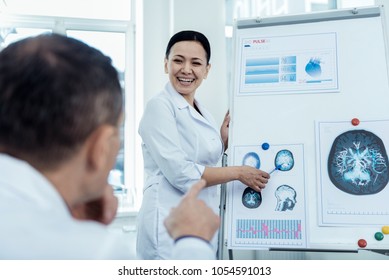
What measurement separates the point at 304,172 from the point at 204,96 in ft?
3.08

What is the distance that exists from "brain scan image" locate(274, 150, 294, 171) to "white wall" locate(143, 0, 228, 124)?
0.82 meters

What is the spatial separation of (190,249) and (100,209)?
0.50 feet

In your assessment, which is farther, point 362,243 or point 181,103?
point 181,103

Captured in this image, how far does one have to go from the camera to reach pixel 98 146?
0.53 m

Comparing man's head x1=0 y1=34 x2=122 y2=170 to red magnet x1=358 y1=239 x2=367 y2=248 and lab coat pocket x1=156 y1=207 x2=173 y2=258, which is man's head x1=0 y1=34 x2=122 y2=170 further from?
red magnet x1=358 y1=239 x2=367 y2=248

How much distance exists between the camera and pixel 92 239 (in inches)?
19.5

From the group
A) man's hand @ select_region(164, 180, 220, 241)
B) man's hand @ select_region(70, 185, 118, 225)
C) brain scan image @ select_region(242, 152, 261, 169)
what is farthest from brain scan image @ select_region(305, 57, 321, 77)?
man's hand @ select_region(70, 185, 118, 225)

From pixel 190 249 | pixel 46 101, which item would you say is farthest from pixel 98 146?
pixel 190 249

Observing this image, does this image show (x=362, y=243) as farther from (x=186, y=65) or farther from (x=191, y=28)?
(x=191, y=28)

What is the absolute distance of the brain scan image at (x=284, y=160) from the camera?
1.35m

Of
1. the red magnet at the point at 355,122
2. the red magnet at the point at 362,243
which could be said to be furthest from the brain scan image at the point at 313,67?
the red magnet at the point at 362,243

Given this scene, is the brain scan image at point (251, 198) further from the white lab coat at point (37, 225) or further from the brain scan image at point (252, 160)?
the white lab coat at point (37, 225)

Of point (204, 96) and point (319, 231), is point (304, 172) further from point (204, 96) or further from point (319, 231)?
point (204, 96)

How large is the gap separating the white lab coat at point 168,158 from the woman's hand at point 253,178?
0.45 feet
